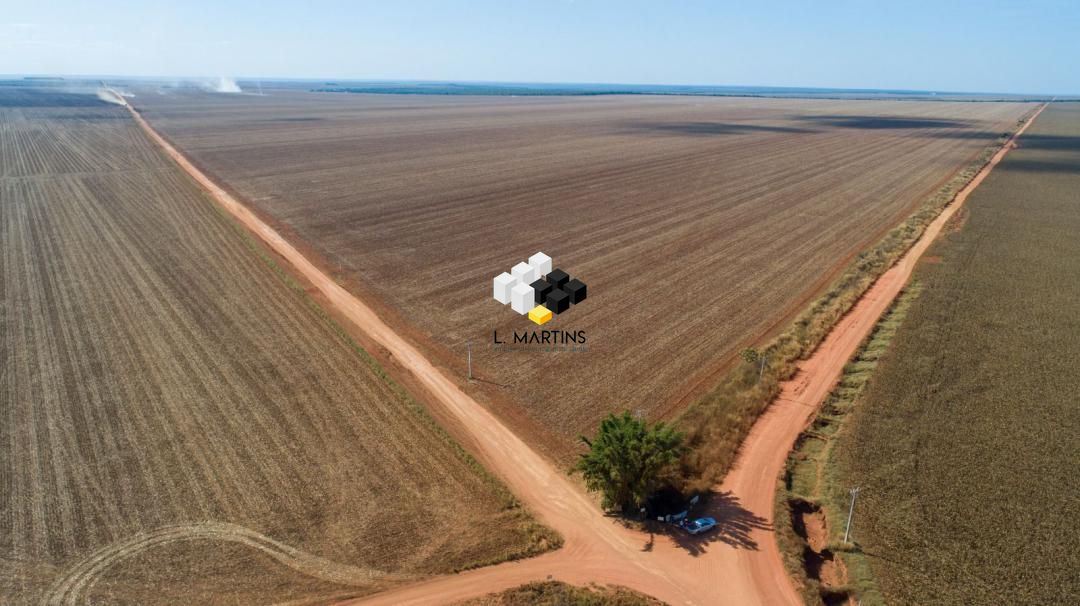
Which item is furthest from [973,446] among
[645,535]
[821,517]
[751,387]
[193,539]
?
[193,539]

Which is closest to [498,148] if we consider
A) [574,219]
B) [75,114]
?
[574,219]

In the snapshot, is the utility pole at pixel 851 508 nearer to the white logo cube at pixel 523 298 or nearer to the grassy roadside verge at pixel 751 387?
the grassy roadside verge at pixel 751 387

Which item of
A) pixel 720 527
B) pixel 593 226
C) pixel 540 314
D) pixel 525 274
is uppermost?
pixel 593 226

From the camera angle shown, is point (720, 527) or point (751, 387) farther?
point (751, 387)

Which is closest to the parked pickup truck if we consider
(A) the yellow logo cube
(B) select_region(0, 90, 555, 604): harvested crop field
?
(B) select_region(0, 90, 555, 604): harvested crop field

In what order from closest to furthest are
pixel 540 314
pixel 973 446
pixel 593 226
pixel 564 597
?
pixel 564 597, pixel 973 446, pixel 540 314, pixel 593 226

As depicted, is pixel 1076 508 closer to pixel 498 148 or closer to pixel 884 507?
pixel 884 507

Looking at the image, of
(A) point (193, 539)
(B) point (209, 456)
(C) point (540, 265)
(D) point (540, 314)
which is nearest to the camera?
(A) point (193, 539)

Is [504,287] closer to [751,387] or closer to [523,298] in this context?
[523,298]
